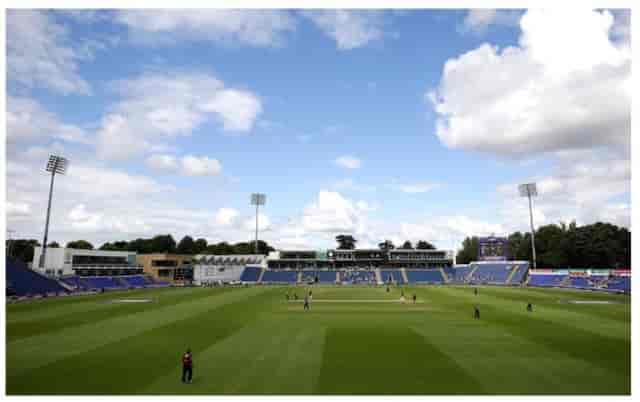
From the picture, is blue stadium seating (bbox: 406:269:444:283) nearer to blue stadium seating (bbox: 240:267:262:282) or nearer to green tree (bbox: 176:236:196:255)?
blue stadium seating (bbox: 240:267:262:282)

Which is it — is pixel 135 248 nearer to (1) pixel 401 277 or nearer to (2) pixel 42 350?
(1) pixel 401 277

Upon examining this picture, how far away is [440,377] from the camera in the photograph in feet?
56.6

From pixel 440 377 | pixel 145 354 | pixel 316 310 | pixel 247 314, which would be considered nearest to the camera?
pixel 440 377

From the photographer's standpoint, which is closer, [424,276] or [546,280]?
[546,280]

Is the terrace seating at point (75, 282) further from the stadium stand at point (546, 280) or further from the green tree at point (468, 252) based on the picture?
the green tree at point (468, 252)

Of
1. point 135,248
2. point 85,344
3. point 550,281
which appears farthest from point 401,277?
point 135,248

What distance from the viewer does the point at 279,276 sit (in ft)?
340

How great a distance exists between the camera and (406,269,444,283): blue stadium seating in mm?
97625

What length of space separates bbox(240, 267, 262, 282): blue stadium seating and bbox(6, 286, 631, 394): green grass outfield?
6350 centimetres

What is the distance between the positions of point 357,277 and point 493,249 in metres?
32.6

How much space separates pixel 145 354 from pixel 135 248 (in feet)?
465

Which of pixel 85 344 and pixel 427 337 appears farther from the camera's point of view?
pixel 427 337

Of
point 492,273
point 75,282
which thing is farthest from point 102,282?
point 492,273

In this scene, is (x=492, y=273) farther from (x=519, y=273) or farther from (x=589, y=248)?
(x=589, y=248)
